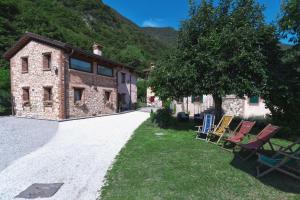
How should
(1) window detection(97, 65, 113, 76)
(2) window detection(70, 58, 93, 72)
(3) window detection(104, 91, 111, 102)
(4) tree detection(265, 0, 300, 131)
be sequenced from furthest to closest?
(3) window detection(104, 91, 111, 102) → (1) window detection(97, 65, 113, 76) → (2) window detection(70, 58, 93, 72) → (4) tree detection(265, 0, 300, 131)

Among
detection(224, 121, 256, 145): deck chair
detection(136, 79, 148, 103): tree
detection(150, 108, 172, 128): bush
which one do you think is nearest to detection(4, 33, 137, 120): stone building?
Result: detection(150, 108, 172, 128): bush

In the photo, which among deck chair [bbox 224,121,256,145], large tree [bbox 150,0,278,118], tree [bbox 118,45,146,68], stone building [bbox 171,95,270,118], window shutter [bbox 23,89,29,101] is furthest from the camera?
tree [bbox 118,45,146,68]

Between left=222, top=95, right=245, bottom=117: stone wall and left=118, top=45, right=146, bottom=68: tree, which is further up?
left=118, top=45, right=146, bottom=68: tree

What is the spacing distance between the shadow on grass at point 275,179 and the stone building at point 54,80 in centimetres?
1318

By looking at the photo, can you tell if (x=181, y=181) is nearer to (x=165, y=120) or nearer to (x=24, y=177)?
(x=24, y=177)

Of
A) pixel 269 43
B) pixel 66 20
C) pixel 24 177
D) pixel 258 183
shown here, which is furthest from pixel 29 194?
pixel 66 20

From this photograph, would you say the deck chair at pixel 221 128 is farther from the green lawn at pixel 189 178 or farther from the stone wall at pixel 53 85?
the stone wall at pixel 53 85

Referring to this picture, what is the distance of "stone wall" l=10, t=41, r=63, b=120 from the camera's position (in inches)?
606

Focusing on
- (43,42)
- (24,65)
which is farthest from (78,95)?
(24,65)

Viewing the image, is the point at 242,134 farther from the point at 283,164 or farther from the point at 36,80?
A: the point at 36,80

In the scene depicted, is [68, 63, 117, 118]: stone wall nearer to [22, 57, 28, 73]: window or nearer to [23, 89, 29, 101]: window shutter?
[23, 89, 29, 101]: window shutter

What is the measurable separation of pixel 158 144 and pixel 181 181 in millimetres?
3125

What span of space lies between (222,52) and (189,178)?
256 inches

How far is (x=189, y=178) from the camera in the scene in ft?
13.8
